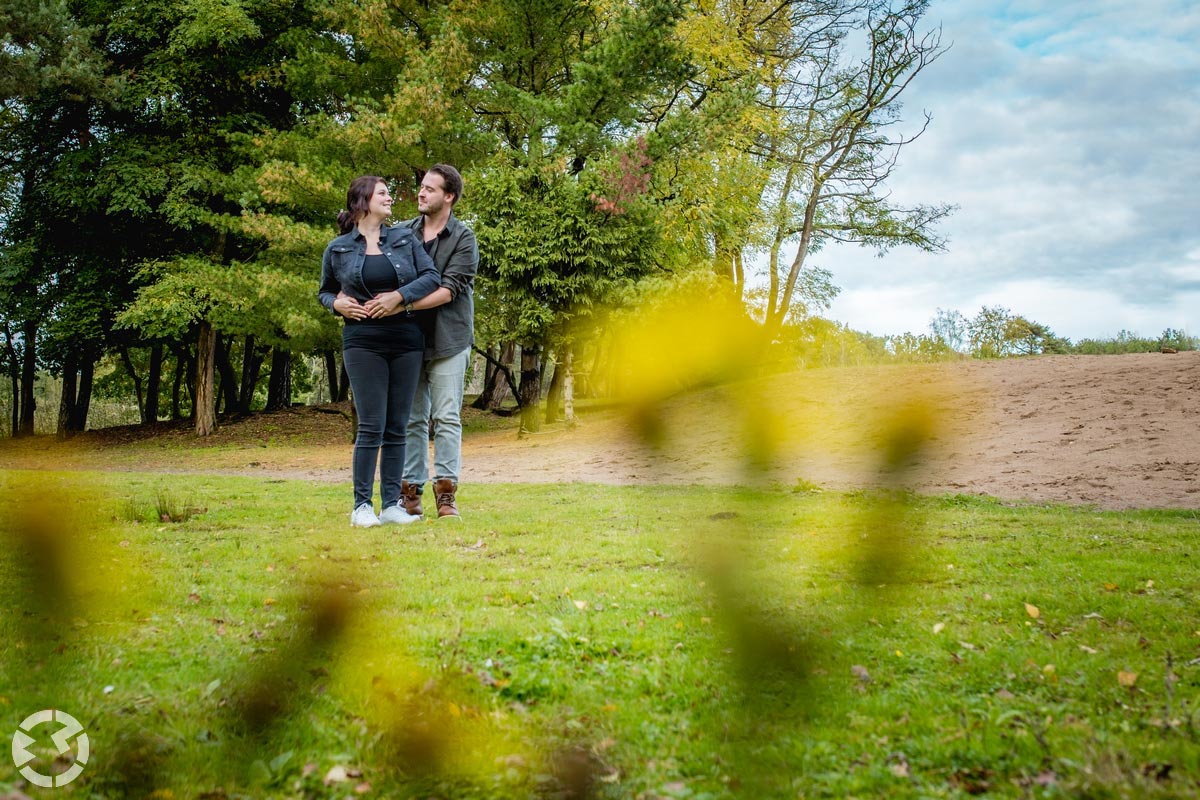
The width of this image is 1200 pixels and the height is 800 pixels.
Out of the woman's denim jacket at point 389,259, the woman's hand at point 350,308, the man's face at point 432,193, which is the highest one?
the man's face at point 432,193

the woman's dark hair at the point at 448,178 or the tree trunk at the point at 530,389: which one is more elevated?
the woman's dark hair at the point at 448,178

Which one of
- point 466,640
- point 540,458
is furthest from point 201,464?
point 466,640

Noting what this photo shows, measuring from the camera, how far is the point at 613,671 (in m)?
2.69

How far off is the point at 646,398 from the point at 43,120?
95.8 feet

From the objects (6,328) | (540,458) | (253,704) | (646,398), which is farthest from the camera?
(6,328)

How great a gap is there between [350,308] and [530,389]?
53.1ft

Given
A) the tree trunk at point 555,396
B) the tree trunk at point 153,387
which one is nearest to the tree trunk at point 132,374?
the tree trunk at point 153,387

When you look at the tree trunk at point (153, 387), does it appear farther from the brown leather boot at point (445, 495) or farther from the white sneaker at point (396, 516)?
the white sneaker at point (396, 516)

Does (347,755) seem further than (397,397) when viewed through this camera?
No

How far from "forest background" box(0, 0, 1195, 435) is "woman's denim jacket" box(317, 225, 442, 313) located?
986 cm

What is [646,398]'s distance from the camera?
5.10 feet

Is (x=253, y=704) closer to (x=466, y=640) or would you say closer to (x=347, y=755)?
(x=347, y=755)

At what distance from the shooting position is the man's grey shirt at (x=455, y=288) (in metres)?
5.72

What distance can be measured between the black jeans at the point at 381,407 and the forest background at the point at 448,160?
32.7ft
